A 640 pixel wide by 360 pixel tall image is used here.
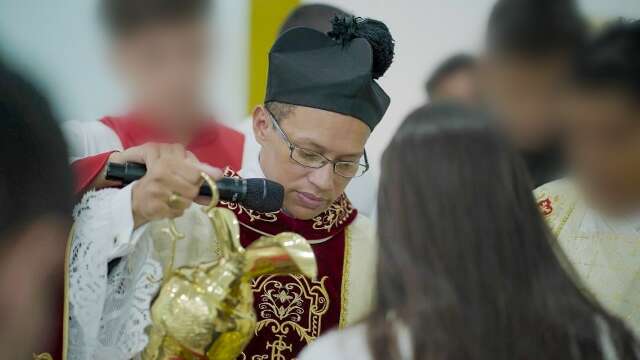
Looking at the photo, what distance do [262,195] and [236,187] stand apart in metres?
0.04

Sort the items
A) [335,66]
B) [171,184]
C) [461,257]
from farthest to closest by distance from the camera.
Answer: [335,66] → [171,184] → [461,257]

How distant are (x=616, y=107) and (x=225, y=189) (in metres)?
0.66

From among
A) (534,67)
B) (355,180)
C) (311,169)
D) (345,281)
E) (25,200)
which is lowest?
(345,281)

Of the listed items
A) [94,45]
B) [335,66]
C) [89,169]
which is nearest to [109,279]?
[89,169]

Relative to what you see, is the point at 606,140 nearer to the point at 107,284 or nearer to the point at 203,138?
the point at 203,138

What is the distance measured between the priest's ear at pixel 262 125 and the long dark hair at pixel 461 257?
0.54 metres

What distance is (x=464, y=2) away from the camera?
1646 mm

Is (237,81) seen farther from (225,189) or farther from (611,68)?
(611,68)

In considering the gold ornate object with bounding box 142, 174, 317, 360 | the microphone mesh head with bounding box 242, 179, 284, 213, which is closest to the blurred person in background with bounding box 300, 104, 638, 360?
the gold ornate object with bounding box 142, 174, 317, 360

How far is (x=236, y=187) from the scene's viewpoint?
3.29 ft

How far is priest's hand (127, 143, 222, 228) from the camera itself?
0.99m

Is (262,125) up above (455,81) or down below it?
below

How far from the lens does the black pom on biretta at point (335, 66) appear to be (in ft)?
4.26

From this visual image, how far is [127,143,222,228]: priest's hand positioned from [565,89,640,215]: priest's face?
0.60 m
